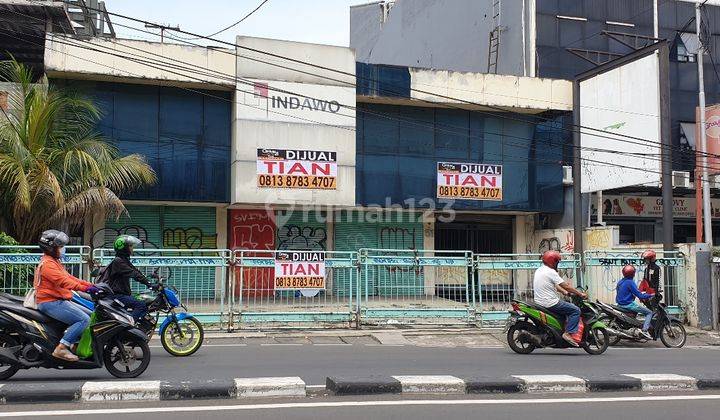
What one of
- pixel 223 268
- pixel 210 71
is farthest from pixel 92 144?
pixel 223 268

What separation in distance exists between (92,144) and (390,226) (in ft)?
30.6

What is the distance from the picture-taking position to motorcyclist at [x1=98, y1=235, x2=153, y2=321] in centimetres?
958

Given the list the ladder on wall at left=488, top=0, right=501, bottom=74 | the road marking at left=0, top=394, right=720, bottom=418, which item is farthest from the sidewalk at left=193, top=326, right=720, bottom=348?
the ladder on wall at left=488, top=0, right=501, bottom=74

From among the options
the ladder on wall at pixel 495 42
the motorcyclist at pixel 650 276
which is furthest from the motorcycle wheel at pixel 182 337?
the ladder on wall at pixel 495 42

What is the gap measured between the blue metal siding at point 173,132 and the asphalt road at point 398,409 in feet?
43.9

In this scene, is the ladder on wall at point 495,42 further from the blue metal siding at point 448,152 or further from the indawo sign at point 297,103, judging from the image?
the indawo sign at point 297,103

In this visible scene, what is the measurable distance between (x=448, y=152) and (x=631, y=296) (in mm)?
10525

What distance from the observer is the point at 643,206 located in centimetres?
2609

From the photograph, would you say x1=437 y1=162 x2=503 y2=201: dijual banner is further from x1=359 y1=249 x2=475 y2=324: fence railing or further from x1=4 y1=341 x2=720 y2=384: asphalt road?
x1=4 y1=341 x2=720 y2=384: asphalt road

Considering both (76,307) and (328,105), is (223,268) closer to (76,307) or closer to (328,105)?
(76,307)

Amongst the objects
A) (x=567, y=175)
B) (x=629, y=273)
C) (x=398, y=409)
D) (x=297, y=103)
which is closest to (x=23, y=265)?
(x=398, y=409)

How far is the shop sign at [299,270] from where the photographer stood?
45.1 ft

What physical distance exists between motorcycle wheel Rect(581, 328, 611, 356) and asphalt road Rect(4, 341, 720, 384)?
148mm

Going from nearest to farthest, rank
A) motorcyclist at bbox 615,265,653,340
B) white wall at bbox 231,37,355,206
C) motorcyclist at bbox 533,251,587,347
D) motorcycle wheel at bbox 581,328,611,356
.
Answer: motorcyclist at bbox 533,251,587,347, motorcycle wheel at bbox 581,328,611,356, motorcyclist at bbox 615,265,653,340, white wall at bbox 231,37,355,206
